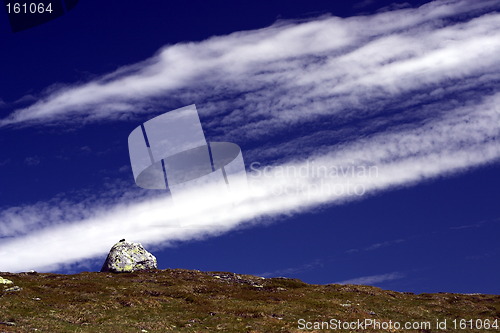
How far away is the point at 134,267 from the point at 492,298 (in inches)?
1680

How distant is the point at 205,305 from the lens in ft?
135

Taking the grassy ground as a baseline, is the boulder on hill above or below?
above

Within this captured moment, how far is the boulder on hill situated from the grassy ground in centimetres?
259

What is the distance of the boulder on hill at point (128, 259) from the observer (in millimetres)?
63750

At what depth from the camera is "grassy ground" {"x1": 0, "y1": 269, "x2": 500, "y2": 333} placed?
107ft

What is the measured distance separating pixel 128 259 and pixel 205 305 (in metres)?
26.4

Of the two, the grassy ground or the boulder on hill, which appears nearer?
the grassy ground

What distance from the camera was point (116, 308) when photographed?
1494 inches

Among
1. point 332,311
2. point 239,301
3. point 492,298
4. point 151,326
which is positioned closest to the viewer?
point 151,326

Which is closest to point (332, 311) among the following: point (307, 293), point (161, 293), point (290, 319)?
point (290, 319)

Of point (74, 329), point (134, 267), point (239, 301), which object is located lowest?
point (74, 329)

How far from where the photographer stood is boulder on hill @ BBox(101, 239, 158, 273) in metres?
63.8

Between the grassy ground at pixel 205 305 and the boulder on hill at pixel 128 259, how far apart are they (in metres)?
2.59

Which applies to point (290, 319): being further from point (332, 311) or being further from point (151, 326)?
point (151, 326)
